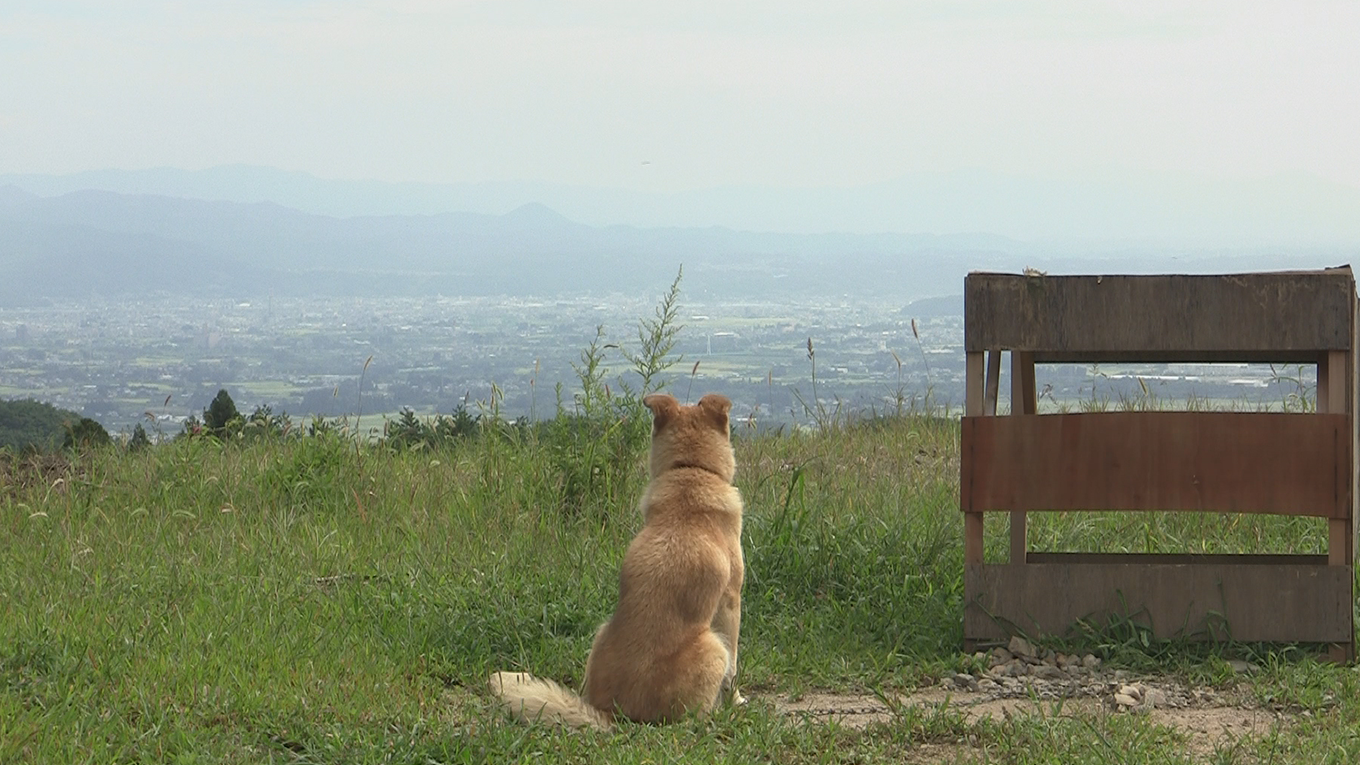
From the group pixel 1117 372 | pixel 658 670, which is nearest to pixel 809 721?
pixel 658 670

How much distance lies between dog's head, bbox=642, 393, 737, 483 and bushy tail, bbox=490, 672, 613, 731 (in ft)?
3.11

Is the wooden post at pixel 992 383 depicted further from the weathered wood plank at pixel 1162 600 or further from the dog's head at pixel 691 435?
the dog's head at pixel 691 435

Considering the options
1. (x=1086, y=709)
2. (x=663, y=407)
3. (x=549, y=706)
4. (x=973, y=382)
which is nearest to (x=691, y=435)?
(x=663, y=407)

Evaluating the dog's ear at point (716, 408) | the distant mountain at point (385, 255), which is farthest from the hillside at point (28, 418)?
the distant mountain at point (385, 255)

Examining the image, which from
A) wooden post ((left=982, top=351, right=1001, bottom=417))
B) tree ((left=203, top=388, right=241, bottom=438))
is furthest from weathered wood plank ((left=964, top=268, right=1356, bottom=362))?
tree ((left=203, top=388, right=241, bottom=438))

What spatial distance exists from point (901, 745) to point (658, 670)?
2.81 feet

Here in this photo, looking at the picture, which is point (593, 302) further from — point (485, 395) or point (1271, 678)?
point (1271, 678)

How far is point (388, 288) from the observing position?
10138 centimetres

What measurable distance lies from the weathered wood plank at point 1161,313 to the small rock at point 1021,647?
1.27 meters

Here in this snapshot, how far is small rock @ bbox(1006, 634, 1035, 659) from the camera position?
17.2 ft

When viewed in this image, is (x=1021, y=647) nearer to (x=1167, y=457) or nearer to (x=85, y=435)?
(x=1167, y=457)

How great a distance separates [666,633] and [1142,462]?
7.78 feet

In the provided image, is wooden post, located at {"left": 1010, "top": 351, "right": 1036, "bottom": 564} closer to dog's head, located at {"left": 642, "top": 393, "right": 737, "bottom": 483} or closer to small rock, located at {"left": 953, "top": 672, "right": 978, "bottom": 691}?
small rock, located at {"left": 953, "top": 672, "right": 978, "bottom": 691}

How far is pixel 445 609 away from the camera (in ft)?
17.7
